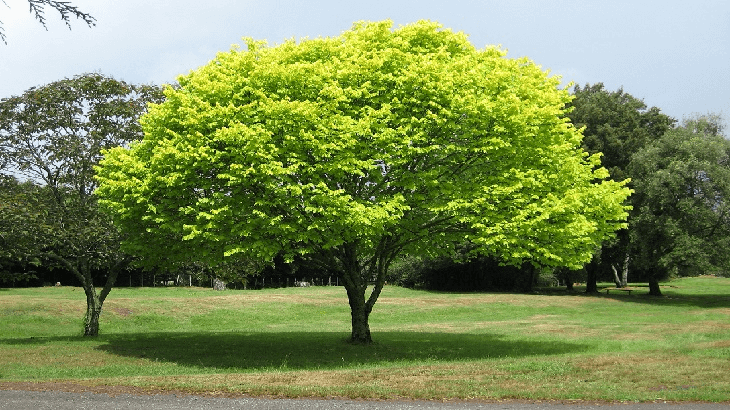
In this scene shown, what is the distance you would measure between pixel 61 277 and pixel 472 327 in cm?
5153

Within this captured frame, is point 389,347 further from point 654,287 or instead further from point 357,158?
point 654,287

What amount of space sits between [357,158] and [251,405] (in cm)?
1257

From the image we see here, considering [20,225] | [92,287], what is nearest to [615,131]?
[92,287]

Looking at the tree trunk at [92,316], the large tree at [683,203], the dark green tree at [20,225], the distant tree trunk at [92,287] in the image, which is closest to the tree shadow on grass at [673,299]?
the large tree at [683,203]

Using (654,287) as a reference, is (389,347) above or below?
below

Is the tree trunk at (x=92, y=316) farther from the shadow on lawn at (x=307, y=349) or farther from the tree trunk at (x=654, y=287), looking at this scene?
the tree trunk at (x=654, y=287)

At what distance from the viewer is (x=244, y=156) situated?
2311 cm

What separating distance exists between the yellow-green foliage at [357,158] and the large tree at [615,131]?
42.6m

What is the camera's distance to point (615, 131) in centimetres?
7012

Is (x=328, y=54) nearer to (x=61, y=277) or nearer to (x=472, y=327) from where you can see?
(x=472, y=327)

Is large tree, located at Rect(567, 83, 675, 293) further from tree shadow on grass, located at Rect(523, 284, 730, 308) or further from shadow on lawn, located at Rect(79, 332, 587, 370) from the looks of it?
shadow on lawn, located at Rect(79, 332, 587, 370)

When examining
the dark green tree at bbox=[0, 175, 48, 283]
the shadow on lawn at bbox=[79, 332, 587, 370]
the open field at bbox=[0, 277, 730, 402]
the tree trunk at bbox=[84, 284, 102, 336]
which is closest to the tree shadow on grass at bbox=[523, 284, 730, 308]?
the open field at bbox=[0, 277, 730, 402]

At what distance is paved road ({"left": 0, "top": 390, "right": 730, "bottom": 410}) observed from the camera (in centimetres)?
1398

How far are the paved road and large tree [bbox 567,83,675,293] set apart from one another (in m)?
53.9
